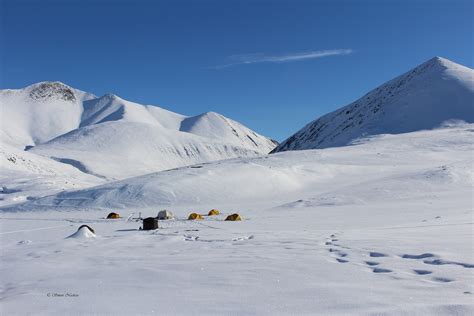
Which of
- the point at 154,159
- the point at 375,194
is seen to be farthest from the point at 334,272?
the point at 154,159

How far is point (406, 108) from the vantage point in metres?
99.9

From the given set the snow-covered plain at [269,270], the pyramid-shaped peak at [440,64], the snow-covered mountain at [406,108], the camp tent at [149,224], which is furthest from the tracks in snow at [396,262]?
the pyramid-shaped peak at [440,64]

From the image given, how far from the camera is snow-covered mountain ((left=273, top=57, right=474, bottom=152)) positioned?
92375 millimetres

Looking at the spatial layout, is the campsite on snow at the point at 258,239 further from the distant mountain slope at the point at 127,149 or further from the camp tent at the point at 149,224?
the distant mountain slope at the point at 127,149

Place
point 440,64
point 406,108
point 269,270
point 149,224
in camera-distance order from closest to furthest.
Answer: point 269,270 → point 149,224 → point 406,108 → point 440,64

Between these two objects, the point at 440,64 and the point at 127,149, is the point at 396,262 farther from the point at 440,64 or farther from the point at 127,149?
the point at 127,149

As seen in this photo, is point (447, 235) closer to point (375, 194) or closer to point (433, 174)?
point (375, 194)

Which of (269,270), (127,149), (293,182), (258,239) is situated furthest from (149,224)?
(127,149)

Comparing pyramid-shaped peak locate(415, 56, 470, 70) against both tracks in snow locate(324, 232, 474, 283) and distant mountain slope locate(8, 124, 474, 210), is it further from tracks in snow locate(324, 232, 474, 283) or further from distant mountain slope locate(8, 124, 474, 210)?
tracks in snow locate(324, 232, 474, 283)

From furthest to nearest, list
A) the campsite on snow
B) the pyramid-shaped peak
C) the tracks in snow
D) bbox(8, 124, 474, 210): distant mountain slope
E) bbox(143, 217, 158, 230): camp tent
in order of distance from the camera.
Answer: the pyramid-shaped peak
bbox(8, 124, 474, 210): distant mountain slope
bbox(143, 217, 158, 230): camp tent
the tracks in snow
the campsite on snow

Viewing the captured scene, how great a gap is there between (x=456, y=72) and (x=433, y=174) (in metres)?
87.8

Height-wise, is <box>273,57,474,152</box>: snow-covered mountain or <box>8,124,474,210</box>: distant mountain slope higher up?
<box>273,57,474,152</box>: snow-covered mountain

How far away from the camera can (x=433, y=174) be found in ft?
111

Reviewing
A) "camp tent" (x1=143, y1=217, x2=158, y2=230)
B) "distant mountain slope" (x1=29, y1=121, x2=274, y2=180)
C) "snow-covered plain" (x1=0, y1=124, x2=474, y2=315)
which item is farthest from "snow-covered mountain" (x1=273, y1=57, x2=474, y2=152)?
"camp tent" (x1=143, y1=217, x2=158, y2=230)
